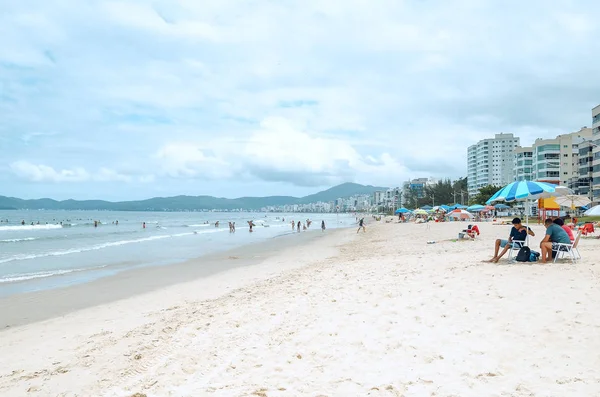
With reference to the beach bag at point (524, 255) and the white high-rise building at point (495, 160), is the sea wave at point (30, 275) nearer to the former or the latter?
the beach bag at point (524, 255)

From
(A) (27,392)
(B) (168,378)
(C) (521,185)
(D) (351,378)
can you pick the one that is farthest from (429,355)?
(C) (521,185)

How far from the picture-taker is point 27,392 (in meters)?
5.12

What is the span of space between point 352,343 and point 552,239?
6.85 metres

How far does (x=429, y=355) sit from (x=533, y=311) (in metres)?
2.03

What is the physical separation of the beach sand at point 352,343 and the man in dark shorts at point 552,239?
0.53 meters

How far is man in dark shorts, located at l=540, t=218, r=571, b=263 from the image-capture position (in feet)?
31.2

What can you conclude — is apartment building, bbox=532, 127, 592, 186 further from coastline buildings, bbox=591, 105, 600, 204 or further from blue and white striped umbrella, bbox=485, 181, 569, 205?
blue and white striped umbrella, bbox=485, 181, 569, 205

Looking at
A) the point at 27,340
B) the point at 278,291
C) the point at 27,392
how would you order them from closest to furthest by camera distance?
the point at 27,392 → the point at 27,340 → the point at 278,291

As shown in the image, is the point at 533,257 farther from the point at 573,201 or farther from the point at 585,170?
the point at 585,170

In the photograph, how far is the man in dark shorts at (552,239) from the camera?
31.2 ft

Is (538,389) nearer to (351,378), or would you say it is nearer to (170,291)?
(351,378)

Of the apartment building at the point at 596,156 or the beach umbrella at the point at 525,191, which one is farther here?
the apartment building at the point at 596,156

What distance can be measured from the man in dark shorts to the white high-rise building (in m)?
145

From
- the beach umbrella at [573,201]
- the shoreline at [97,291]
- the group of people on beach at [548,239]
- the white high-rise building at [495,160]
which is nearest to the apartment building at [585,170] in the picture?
the beach umbrella at [573,201]
